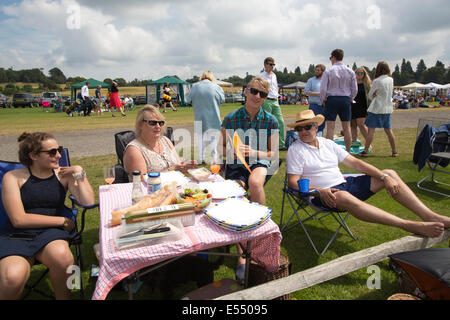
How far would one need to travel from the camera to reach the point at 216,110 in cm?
558

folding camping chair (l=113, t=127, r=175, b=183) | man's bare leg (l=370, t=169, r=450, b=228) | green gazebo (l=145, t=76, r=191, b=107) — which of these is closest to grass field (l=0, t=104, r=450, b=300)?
man's bare leg (l=370, t=169, r=450, b=228)

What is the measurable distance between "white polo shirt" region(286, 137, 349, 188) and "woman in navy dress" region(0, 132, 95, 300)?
2087 mm

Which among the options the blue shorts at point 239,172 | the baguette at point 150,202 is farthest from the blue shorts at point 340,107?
the baguette at point 150,202

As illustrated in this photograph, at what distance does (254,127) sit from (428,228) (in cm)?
202

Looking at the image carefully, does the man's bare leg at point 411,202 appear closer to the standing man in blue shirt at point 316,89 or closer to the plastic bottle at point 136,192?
the plastic bottle at point 136,192

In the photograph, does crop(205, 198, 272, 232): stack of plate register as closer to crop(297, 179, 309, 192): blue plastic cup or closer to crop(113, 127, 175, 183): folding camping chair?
crop(297, 179, 309, 192): blue plastic cup

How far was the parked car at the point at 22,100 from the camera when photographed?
95.9 ft

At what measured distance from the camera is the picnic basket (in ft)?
7.14

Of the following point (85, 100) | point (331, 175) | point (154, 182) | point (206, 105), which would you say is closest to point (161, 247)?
point (154, 182)

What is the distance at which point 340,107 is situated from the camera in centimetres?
613

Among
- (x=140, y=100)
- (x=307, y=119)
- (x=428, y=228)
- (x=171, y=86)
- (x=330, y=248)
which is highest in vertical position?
(x=171, y=86)

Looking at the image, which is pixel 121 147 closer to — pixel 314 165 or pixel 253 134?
pixel 253 134
